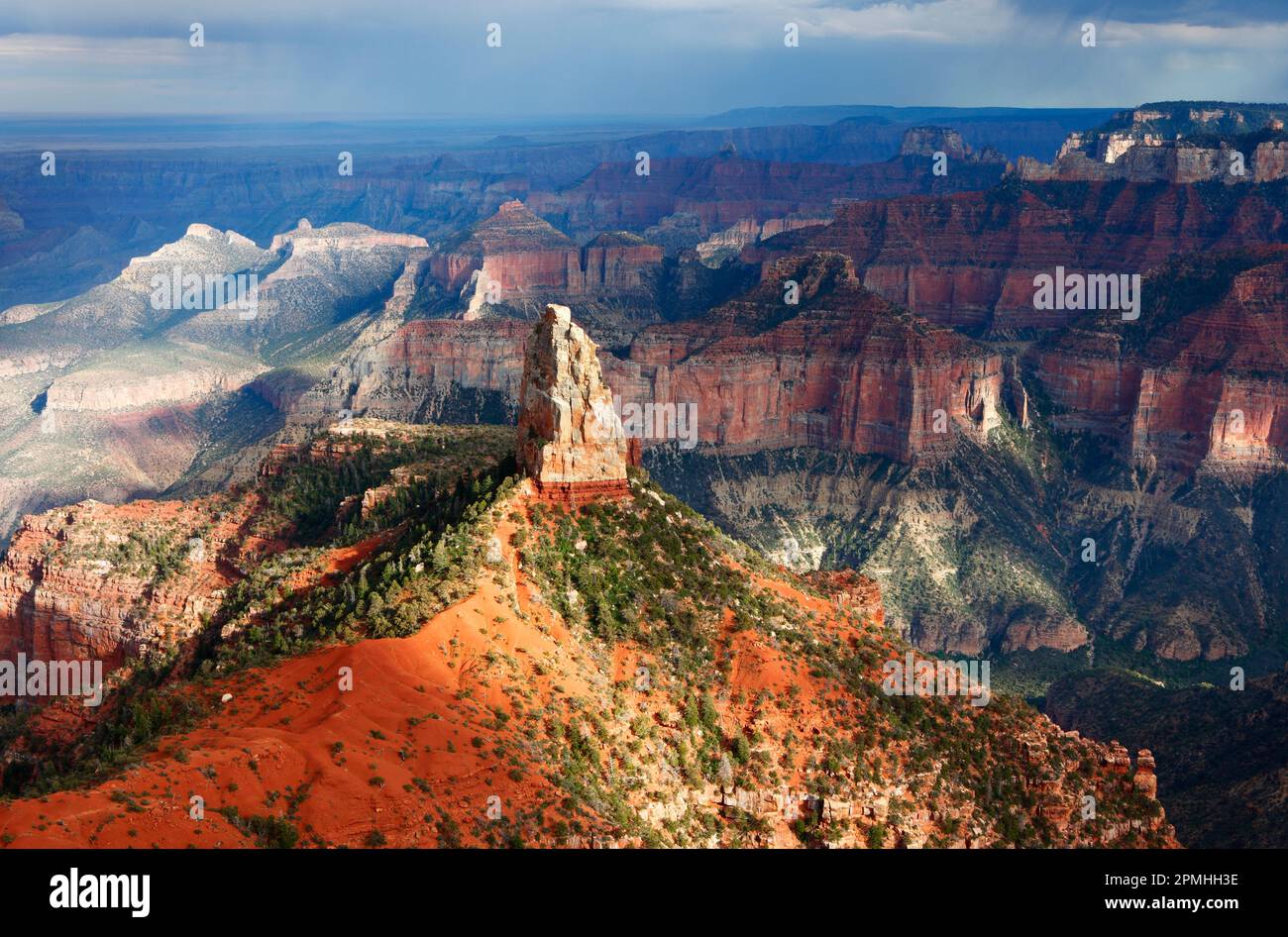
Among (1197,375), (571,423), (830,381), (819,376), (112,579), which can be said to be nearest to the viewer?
(571,423)

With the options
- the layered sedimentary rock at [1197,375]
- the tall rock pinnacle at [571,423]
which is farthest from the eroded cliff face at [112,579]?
the layered sedimentary rock at [1197,375]

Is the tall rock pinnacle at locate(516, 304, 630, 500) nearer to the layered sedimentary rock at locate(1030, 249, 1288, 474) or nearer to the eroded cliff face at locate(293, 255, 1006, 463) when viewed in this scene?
the eroded cliff face at locate(293, 255, 1006, 463)

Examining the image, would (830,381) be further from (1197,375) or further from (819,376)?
(1197,375)

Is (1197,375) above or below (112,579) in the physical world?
above

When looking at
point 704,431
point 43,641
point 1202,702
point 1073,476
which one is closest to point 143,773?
point 43,641

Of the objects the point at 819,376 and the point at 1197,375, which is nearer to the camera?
the point at 1197,375

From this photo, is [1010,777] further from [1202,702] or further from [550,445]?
[1202,702]

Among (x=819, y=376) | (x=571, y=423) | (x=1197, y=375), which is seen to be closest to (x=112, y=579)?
(x=571, y=423)
